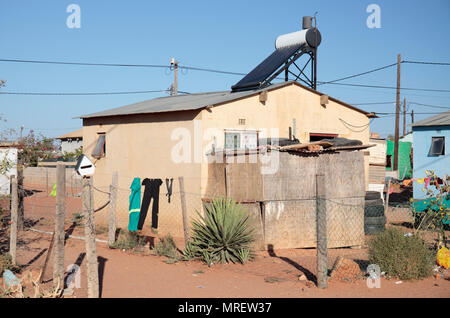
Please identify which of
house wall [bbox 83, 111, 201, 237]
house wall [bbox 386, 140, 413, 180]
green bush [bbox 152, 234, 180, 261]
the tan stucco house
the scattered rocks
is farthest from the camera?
house wall [bbox 386, 140, 413, 180]

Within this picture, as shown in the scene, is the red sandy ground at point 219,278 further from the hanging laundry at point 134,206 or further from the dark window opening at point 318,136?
the dark window opening at point 318,136

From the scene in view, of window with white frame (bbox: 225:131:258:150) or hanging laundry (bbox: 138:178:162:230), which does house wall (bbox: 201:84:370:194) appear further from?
hanging laundry (bbox: 138:178:162:230)

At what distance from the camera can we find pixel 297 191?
11070 mm

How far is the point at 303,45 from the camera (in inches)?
699

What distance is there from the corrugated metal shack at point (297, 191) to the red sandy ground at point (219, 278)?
45 centimetres

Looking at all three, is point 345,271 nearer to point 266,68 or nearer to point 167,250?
point 167,250

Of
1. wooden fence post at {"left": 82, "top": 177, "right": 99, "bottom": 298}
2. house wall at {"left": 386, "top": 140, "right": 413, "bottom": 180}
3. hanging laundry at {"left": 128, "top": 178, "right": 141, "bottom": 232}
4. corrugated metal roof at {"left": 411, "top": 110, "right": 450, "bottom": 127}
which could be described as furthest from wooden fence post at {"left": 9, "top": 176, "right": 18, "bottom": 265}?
house wall at {"left": 386, "top": 140, "right": 413, "bottom": 180}

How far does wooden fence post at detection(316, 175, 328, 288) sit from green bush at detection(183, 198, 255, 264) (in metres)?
2.10

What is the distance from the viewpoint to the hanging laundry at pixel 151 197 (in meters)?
13.3

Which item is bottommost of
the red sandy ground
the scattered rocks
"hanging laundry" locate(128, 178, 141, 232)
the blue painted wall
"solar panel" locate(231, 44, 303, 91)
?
the red sandy ground

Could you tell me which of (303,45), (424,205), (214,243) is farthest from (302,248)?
(303,45)

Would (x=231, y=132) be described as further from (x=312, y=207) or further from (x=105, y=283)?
(x=105, y=283)

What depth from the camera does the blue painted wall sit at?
64.5 feet
